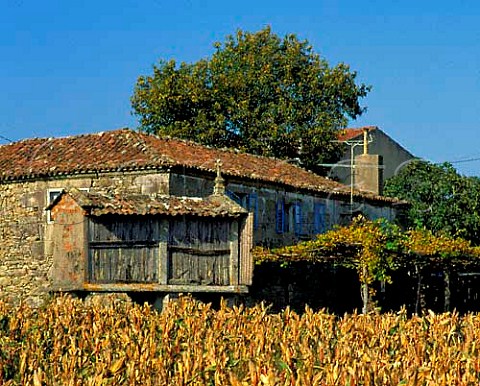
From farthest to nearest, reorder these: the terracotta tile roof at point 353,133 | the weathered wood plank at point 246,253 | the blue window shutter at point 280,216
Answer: the terracotta tile roof at point 353,133
the blue window shutter at point 280,216
the weathered wood plank at point 246,253

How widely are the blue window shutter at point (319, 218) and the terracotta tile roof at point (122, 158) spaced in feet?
1.58

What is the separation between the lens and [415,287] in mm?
25469

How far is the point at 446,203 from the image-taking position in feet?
106

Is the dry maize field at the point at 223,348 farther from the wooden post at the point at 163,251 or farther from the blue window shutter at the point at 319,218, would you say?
the blue window shutter at the point at 319,218

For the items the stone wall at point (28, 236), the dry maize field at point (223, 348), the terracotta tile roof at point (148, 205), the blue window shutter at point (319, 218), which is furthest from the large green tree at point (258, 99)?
the dry maize field at point (223, 348)

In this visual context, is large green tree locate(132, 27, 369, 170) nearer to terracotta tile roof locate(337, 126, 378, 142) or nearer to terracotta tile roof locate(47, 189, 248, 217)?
terracotta tile roof locate(337, 126, 378, 142)

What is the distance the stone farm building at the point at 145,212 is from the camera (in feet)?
55.7

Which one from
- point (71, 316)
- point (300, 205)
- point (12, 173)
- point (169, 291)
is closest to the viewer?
point (71, 316)

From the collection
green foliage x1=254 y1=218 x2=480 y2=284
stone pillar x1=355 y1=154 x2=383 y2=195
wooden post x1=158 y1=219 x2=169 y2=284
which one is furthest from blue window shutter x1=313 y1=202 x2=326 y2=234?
wooden post x1=158 y1=219 x2=169 y2=284

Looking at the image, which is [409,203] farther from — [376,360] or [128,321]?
[376,360]

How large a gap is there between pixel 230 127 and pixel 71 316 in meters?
27.2

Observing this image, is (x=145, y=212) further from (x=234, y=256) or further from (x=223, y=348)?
(x=223, y=348)

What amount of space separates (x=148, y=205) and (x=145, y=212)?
0.38 meters

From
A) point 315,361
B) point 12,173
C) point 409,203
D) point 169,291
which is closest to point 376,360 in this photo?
point 315,361
